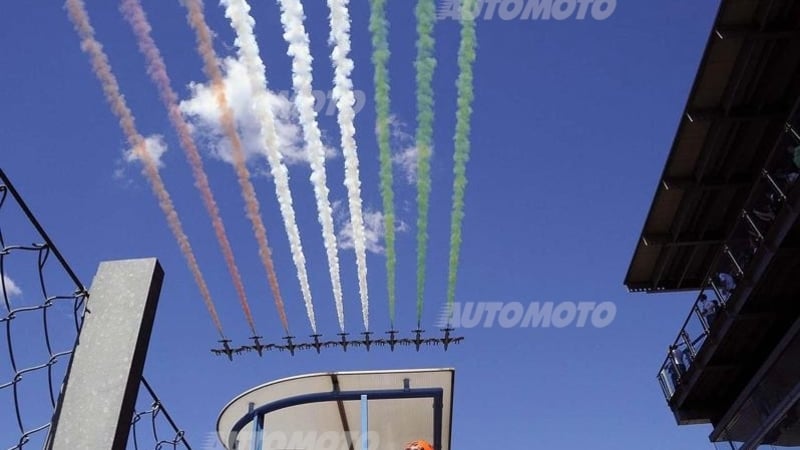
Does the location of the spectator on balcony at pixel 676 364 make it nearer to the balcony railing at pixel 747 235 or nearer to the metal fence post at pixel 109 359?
the balcony railing at pixel 747 235

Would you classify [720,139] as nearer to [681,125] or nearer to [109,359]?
[681,125]

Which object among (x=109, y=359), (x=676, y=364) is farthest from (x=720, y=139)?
(x=109, y=359)

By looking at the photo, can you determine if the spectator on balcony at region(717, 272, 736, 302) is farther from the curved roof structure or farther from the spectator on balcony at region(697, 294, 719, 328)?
the curved roof structure

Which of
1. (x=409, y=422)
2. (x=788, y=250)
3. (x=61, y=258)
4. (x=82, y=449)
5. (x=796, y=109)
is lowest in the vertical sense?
(x=82, y=449)

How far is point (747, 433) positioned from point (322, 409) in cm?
1085

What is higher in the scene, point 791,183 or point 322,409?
point 791,183

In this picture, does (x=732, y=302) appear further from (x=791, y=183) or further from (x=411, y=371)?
(x=411, y=371)

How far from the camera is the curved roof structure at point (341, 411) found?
547 inches

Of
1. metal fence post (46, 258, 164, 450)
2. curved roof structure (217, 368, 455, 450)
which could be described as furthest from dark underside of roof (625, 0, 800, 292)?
metal fence post (46, 258, 164, 450)

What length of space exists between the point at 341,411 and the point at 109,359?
478 inches

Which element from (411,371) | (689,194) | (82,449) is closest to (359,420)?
(411,371)

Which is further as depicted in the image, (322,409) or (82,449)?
(322,409)

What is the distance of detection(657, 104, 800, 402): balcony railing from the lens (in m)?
13.7

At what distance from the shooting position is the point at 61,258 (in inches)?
120
